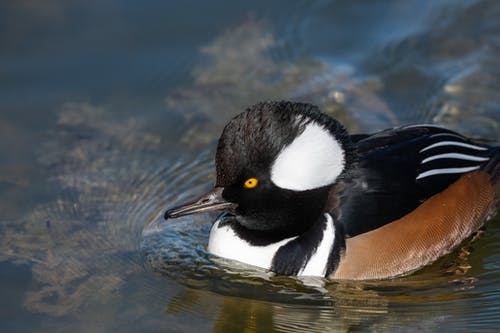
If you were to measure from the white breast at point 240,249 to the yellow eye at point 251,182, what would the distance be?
0.64 meters

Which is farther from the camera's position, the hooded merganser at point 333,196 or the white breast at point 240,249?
the white breast at point 240,249

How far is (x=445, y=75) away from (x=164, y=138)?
327 centimetres

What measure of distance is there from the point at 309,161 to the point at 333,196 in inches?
19.8

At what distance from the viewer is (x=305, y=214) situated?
20.4ft

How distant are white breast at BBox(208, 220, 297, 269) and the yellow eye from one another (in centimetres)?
64

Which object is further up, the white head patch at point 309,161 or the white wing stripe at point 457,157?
the white wing stripe at point 457,157

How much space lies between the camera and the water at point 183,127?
5.97m

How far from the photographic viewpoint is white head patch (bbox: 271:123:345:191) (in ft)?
18.9

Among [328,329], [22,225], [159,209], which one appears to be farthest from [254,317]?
[22,225]

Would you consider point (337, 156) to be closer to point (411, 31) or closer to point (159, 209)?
point (159, 209)

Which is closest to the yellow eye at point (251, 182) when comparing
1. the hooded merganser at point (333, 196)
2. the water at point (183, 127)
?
the hooded merganser at point (333, 196)

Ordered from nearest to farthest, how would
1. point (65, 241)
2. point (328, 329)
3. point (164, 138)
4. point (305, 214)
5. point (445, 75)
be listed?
point (328, 329) → point (305, 214) → point (65, 241) → point (164, 138) → point (445, 75)

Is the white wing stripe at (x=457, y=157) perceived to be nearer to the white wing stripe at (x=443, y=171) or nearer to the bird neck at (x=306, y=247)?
the white wing stripe at (x=443, y=171)

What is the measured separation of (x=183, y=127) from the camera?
27.3ft
